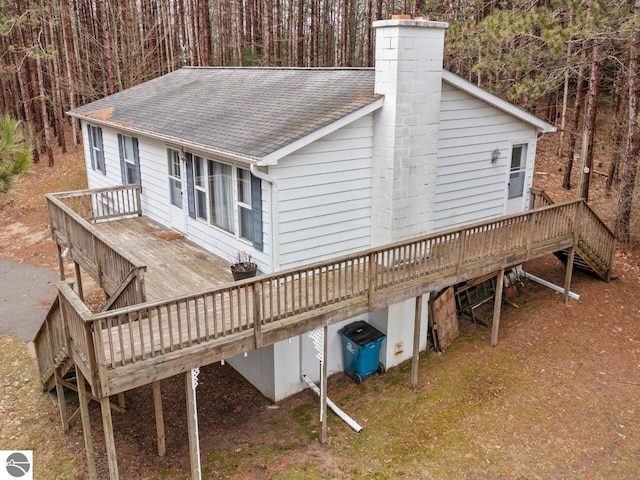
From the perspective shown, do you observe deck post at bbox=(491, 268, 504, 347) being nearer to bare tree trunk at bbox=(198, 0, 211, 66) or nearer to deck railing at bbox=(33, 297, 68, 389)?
deck railing at bbox=(33, 297, 68, 389)

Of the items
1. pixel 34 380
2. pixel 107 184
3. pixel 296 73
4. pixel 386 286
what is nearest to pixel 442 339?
pixel 386 286

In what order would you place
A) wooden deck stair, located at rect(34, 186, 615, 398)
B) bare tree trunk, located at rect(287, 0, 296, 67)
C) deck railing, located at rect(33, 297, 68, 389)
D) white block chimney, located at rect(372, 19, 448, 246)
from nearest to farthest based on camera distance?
1. wooden deck stair, located at rect(34, 186, 615, 398)
2. deck railing, located at rect(33, 297, 68, 389)
3. white block chimney, located at rect(372, 19, 448, 246)
4. bare tree trunk, located at rect(287, 0, 296, 67)

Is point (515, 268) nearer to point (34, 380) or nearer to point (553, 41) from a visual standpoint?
point (553, 41)

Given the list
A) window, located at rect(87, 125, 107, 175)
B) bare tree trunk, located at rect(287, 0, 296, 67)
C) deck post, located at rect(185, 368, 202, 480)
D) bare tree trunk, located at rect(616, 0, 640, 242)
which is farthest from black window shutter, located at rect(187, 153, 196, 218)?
bare tree trunk, located at rect(287, 0, 296, 67)

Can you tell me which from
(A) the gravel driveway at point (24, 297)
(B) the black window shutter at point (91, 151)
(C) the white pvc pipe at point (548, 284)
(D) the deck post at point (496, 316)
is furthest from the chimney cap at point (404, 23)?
(B) the black window shutter at point (91, 151)

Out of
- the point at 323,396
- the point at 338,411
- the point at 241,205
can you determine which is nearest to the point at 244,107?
the point at 241,205

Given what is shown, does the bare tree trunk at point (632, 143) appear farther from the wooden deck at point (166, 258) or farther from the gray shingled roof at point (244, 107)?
the wooden deck at point (166, 258)
